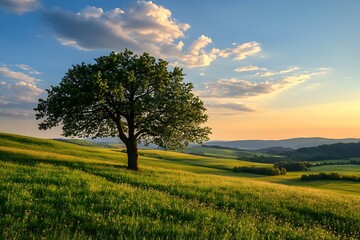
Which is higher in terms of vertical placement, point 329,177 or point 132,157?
point 132,157

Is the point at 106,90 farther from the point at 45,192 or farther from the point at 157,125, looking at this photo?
the point at 45,192

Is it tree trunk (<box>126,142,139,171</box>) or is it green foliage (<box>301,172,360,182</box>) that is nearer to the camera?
tree trunk (<box>126,142,139,171</box>)

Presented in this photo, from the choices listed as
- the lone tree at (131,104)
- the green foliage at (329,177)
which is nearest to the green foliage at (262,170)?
the green foliage at (329,177)

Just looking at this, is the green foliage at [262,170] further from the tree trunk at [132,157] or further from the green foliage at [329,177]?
the tree trunk at [132,157]

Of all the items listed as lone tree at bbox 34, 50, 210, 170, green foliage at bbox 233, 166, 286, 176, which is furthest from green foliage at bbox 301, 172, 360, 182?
lone tree at bbox 34, 50, 210, 170

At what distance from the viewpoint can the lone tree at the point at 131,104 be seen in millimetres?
33344

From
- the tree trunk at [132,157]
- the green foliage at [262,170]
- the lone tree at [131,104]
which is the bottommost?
the green foliage at [262,170]

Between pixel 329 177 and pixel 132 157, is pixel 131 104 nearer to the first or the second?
pixel 132 157

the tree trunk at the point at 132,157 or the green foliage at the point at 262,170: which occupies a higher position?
the tree trunk at the point at 132,157

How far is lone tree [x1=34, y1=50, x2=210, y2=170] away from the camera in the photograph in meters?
33.3

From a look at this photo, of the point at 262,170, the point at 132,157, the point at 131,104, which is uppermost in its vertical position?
the point at 131,104

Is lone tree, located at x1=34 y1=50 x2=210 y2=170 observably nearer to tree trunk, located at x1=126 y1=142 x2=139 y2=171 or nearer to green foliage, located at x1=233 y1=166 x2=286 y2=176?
tree trunk, located at x1=126 y1=142 x2=139 y2=171

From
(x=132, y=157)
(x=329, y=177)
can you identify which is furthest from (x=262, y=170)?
(x=132, y=157)

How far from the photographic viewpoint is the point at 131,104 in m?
33.3
